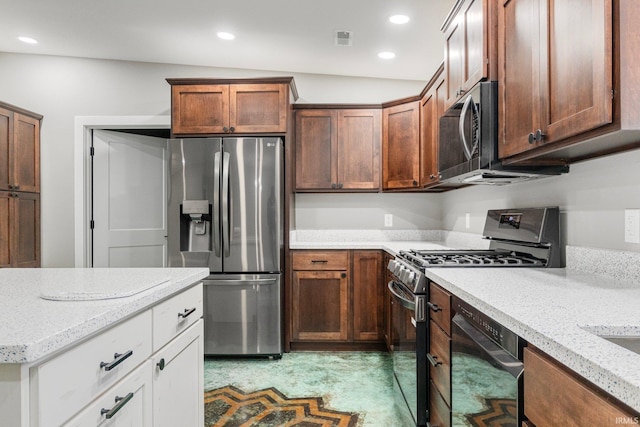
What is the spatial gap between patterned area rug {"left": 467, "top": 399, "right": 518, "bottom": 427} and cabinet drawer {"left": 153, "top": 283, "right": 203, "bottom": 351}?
106 cm

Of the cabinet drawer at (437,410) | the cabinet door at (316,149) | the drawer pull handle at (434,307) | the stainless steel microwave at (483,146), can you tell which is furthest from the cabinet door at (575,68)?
the cabinet door at (316,149)

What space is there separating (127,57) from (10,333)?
3757mm

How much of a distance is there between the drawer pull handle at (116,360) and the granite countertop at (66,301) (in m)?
0.10

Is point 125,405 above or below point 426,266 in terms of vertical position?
below

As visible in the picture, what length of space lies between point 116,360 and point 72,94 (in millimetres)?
3896

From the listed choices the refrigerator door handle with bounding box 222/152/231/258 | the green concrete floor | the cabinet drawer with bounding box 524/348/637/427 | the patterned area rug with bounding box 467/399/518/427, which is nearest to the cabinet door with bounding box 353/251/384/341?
the green concrete floor

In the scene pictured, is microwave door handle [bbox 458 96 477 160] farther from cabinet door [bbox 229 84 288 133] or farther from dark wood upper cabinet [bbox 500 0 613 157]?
cabinet door [bbox 229 84 288 133]

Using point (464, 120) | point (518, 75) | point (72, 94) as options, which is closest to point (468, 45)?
point (464, 120)

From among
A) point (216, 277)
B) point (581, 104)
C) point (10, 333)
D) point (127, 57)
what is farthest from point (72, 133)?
point (581, 104)

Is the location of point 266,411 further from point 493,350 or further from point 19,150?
point 19,150

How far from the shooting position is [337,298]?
3297 mm

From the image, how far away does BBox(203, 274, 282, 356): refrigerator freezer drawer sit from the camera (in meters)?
3.16

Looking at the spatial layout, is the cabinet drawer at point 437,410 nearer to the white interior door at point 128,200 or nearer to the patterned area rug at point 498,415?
the patterned area rug at point 498,415

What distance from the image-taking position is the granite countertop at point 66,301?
768mm
